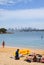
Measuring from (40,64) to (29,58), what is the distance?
2.33 meters

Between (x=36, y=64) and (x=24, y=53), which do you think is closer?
(x=36, y=64)

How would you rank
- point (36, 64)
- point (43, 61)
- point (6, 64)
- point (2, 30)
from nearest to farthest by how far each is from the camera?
point (6, 64), point (36, 64), point (43, 61), point (2, 30)

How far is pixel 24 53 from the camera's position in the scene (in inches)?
993

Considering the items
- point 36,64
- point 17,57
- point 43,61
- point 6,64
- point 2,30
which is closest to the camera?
point 6,64

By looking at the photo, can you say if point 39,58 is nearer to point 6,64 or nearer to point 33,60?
point 33,60

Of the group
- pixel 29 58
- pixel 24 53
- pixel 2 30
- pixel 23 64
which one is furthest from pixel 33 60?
pixel 2 30

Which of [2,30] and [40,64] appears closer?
[40,64]

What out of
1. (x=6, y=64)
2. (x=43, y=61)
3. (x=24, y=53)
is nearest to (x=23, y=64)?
(x=6, y=64)

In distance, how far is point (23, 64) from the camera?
16.8m

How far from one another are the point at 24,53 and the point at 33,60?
5436 mm

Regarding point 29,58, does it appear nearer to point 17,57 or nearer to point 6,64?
point 17,57

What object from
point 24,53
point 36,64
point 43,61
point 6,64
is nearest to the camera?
point 6,64

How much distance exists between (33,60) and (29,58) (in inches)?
19.1

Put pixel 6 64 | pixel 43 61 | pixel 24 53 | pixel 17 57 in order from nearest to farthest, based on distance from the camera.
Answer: pixel 6 64 → pixel 43 61 → pixel 17 57 → pixel 24 53
